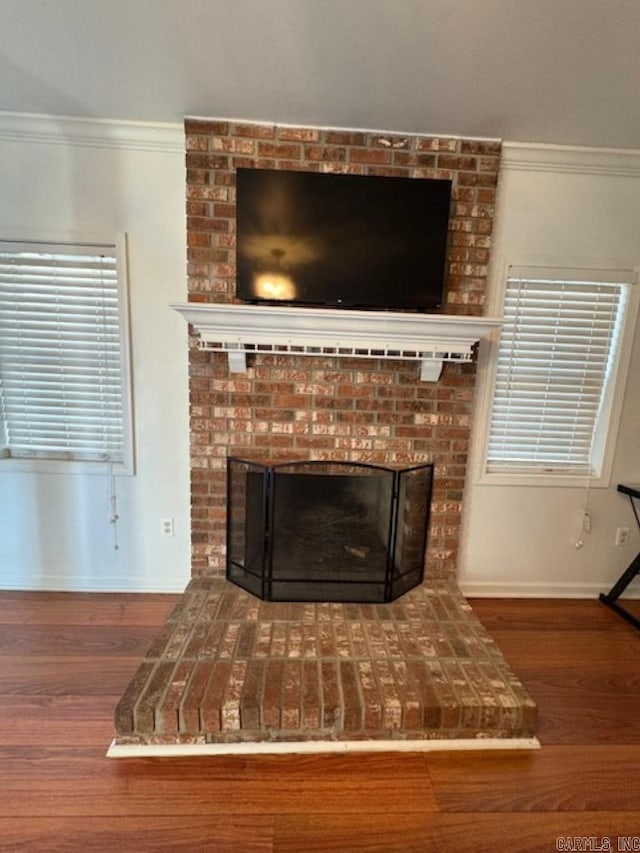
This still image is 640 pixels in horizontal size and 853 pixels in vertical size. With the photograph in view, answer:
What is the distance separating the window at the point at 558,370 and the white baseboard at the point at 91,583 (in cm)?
193

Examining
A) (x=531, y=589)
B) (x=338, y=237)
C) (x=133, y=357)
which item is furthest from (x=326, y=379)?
(x=531, y=589)

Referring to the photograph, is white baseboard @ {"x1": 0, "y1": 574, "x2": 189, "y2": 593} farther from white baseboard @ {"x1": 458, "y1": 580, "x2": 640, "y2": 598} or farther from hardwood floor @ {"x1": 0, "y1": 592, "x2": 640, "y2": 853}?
white baseboard @ {"x1": 458, "y1": 580, "x2": 640, "y2": 598}

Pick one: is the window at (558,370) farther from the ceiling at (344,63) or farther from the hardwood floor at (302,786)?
the hardwood floor at (302,786)

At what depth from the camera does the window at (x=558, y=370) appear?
2.33 meters

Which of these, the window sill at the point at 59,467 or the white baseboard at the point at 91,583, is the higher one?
the window sill at the point at 59,467

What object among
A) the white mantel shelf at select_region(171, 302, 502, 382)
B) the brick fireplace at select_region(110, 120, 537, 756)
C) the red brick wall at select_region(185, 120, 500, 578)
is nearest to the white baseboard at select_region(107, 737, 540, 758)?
the brick fireplace at select_region(110, 120, 537, 756)

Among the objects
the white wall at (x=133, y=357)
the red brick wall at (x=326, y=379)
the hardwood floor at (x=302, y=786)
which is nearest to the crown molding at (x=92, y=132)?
the white wall at (x=133, y=357)

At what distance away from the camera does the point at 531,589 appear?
258 centimetres

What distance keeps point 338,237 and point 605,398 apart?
1737 millimetres

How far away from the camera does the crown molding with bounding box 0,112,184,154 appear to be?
81.2 inches

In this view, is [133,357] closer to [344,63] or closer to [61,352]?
[61,352]

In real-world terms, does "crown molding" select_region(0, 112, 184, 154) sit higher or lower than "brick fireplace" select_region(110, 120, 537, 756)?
higher

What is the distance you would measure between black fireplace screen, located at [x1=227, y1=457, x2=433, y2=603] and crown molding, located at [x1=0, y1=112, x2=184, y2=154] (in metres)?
1.59

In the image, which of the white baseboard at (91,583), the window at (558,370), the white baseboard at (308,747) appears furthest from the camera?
the white baseboard at (91,583)
